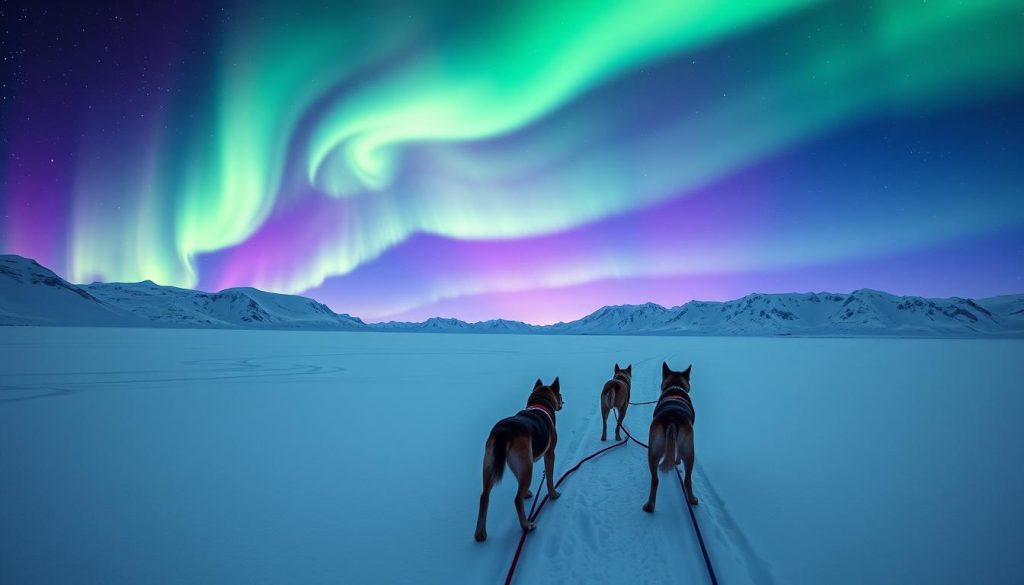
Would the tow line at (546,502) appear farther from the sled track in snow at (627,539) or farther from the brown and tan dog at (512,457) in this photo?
the brown and tan dog at (512,457)

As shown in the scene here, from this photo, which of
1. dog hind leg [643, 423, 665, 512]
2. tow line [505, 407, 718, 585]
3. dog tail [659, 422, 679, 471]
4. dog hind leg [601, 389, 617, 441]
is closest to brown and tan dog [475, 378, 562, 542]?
tow line [505, 407, 718, 585]

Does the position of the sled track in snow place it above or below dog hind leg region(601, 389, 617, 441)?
below

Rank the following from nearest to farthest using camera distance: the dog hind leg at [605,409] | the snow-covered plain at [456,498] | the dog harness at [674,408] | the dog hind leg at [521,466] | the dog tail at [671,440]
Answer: the snow-covered plain at [456,498] < the dog hind leg at [521,466] < the dog tail at [671,440] < the dog harness at [674,408] < the dog hind leg at [605,409]

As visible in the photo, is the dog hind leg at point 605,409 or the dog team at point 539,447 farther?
the dog hind leg at point 605,409

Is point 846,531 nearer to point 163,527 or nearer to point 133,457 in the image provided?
point 163,527

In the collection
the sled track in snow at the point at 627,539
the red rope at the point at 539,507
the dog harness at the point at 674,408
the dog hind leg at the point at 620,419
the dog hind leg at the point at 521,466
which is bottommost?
the sled track in snow at the point at 627,539

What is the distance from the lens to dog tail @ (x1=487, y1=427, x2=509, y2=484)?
14.7 feet

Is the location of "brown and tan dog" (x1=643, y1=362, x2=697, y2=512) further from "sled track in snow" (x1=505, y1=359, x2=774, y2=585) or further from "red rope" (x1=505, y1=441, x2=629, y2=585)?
"red rope" (x1=505, y1=441, x2=629, y2=585)

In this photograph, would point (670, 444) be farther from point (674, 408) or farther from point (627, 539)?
point (627, 539)

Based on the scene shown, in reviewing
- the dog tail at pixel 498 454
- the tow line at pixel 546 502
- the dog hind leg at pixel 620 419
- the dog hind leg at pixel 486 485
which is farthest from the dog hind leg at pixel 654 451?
the dog hind leg at pixel 620 419

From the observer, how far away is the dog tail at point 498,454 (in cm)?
448

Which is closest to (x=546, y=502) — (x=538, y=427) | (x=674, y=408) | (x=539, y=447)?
(x=539, y=447)

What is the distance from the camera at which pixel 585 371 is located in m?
23.4

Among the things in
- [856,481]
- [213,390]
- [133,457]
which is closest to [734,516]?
[856,481]
